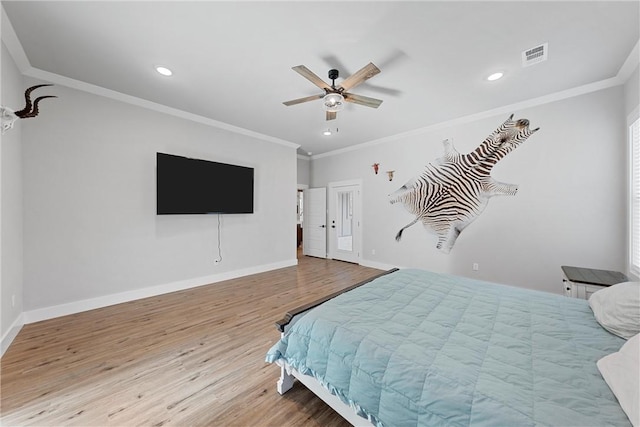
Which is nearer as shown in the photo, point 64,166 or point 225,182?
point 64,166

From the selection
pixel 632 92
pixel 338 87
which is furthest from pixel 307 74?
pixel 632 92

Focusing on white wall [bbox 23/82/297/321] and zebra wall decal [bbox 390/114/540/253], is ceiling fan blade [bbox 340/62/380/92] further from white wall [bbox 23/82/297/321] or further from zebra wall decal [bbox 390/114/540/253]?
white wall [bbox 23/82/297/321]

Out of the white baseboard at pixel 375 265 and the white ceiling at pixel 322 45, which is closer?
the white ceiling at pixel 322 45

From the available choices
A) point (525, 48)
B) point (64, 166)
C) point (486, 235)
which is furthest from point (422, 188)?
point (64, 166)

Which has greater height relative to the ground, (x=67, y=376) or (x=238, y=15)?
(x=238, y=15)

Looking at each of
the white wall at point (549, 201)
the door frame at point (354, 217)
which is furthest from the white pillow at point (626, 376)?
the door frame at point (354, 217)

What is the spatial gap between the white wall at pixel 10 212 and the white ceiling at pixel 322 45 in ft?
1.28

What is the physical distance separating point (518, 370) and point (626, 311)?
881 millimetres

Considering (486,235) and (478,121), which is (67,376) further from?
(478,121)

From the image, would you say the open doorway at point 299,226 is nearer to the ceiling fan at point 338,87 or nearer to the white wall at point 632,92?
the ceiling fan at point 338,87

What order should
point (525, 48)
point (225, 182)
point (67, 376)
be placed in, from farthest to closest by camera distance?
point (225, 182) < point (525, 48) < point (67, 376)

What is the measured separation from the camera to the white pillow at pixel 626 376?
2.57ft

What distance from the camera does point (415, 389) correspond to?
3.43 ft

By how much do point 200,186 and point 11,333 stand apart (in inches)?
99.2
